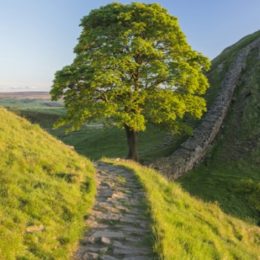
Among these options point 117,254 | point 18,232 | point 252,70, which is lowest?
point 117,254

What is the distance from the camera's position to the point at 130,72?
34.0 meters

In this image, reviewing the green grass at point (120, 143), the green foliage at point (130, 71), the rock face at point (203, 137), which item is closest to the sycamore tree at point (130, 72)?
the green foliage at point (130, 71)

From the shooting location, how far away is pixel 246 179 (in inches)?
1409

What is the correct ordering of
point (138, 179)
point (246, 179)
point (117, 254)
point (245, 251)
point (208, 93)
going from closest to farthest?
1. point (117, 254)
2. point (245, 251)
3. point (138, 179)
4. point (246, 179)
5. point (208, 93)

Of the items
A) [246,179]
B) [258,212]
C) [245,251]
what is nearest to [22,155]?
[245,251]

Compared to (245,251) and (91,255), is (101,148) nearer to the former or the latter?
(245,251)

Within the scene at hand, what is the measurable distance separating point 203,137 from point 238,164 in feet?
16.2

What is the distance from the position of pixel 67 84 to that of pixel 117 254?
2380 cm

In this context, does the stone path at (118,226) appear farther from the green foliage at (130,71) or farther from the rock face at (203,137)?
the rock face at (203,137)

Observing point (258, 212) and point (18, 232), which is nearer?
point (18, 232)

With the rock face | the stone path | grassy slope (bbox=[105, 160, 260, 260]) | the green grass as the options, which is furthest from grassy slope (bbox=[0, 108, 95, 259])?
the green grass

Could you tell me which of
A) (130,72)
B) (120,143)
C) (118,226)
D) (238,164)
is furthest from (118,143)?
(118,226)

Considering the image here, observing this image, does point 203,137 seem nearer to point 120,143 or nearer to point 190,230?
point 120,143

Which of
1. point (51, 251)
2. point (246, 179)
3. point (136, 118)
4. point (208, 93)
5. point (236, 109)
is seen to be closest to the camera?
point (51, 251)
